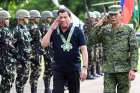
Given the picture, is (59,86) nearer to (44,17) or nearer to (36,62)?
(36,62)

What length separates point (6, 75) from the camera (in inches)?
482

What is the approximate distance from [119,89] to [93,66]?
8.48 m

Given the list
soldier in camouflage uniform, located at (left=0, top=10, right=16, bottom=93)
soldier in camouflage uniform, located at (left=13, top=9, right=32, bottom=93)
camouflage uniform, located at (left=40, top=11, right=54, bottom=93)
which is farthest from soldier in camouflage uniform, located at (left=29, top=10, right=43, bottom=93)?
soldier in camouflage uniform, located at (left=0, top=10, right=16, bottom=93)

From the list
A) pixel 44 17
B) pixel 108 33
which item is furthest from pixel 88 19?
pixel 108 33

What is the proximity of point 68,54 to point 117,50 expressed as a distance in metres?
0.80

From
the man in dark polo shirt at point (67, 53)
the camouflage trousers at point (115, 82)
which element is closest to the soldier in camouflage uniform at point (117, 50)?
the camouflage trousers at point (115, 82)

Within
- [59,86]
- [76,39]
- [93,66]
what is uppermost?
[76,39]

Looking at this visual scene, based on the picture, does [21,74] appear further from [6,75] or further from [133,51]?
[133,51]

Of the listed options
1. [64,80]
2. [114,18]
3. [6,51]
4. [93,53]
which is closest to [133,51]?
[114,18]

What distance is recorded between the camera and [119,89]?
1015cm

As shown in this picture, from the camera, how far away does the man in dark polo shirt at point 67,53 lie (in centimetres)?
991

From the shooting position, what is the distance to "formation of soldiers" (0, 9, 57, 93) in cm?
1222

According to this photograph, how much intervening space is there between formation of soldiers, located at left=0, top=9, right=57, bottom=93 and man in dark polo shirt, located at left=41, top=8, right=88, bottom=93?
7.74ft

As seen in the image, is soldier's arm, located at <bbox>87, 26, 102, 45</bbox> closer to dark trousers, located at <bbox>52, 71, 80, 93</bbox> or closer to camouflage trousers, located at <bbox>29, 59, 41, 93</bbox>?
dark trousers, located at <bbox>52, 71, 80, 93</bbox>
